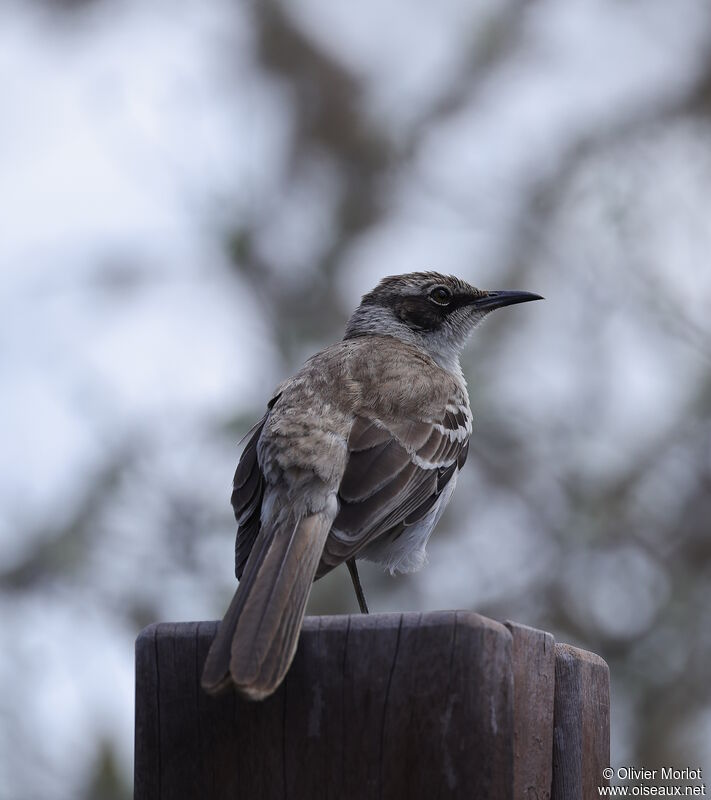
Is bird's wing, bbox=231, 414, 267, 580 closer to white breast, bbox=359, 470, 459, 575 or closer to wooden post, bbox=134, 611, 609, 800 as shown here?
white breast, bbox=359, 470, 459, 575

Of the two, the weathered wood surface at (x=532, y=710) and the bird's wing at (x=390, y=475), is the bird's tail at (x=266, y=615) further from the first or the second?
the weathered wood surface at (x=532, y=710)

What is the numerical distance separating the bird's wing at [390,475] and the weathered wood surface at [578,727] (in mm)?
1058

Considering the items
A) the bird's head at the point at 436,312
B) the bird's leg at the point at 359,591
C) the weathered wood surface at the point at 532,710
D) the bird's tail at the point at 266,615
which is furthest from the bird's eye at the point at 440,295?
the weathered wood surface at the point at 532,710

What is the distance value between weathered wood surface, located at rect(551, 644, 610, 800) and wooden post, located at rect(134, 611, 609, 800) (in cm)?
→ 6

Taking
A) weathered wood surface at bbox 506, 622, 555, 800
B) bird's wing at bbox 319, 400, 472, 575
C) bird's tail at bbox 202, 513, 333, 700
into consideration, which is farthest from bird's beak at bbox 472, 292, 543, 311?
weathered wood surface at bbox 506, 622, 555, 800

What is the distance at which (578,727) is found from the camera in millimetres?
3455

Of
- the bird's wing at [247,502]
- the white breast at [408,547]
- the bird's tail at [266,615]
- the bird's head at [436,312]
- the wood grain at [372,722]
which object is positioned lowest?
the wood grain at [372,722]

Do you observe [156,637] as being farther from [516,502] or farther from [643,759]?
[516,502]

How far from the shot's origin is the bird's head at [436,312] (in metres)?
6.90

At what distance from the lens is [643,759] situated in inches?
346

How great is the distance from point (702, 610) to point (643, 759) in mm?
1318

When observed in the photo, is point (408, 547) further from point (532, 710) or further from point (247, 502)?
point (532, 710)

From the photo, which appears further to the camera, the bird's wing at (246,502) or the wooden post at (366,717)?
the bird's wing at (246,502)

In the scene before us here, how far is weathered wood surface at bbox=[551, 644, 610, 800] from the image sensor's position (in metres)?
3.41
